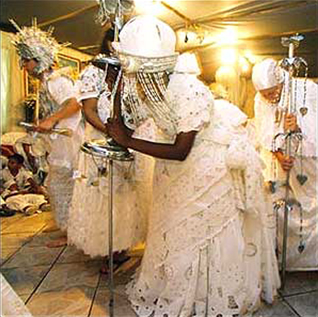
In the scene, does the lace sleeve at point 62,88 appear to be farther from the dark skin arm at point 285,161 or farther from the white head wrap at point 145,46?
the dark skin arm at point 285,161

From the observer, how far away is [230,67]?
17.2ft

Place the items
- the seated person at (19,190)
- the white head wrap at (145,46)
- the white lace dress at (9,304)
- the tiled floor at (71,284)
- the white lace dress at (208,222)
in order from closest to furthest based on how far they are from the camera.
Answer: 1. the white lace dress at (9,304)
2. the white head wrap at (145,46)
3. the white lace dress at (208,222)
4. the tiled floor at (71,284)
5. the seated person at (19,190)

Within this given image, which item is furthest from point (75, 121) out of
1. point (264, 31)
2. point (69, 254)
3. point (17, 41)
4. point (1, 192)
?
point (264, 31)

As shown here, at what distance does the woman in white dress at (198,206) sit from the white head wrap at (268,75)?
513 mm

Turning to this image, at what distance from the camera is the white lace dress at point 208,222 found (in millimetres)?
1669

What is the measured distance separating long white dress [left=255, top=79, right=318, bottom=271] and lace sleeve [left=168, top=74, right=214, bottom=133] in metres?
0.71

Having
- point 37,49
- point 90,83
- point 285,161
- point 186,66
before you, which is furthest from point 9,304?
point 37,49

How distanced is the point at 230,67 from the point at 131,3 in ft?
12.3

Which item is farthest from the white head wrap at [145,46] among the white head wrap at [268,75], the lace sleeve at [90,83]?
the white head wrap at [268,75]

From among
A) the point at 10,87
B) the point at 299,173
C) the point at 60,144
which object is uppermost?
the point at 10,87

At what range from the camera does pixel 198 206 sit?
1677 millimetres

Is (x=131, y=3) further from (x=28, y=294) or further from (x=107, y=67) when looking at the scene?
(x=28, y=294)

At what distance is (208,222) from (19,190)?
126 inches

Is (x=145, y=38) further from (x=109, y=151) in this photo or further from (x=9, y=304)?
(x=9, y=304)
